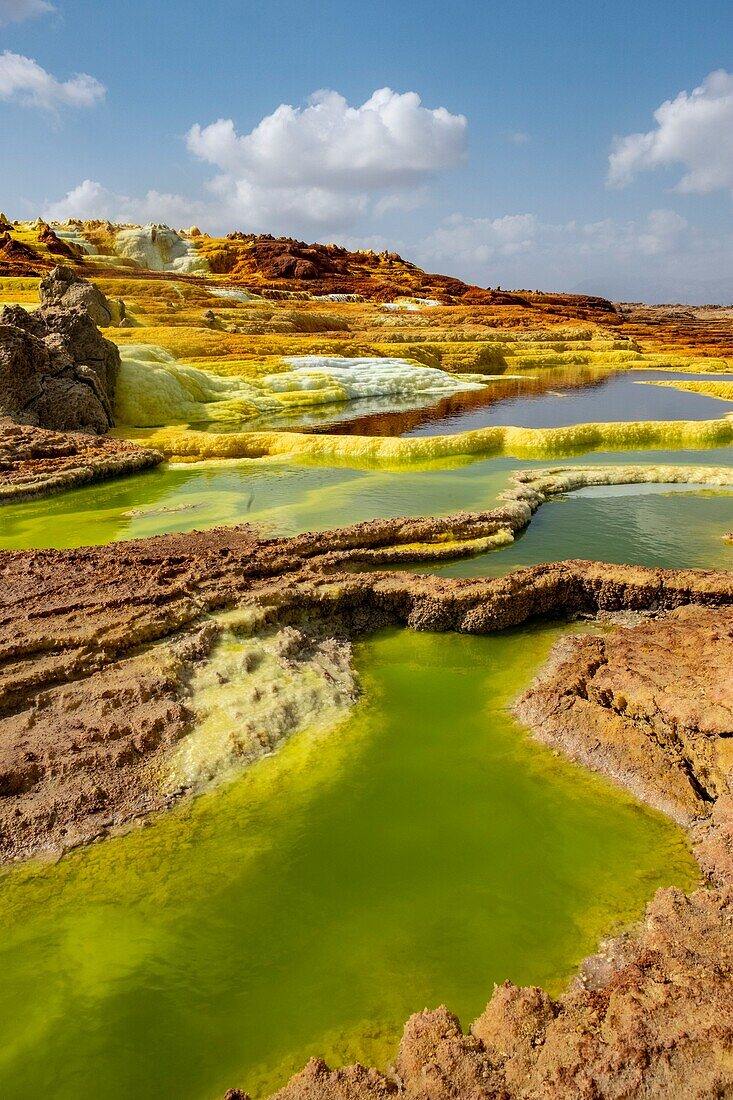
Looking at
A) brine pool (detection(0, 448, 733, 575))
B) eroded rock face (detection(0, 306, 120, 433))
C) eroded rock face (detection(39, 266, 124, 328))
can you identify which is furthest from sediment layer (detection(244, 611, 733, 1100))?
eroded rock face (detection(39, 266, 124, 328))

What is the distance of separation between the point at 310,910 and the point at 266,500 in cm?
1482

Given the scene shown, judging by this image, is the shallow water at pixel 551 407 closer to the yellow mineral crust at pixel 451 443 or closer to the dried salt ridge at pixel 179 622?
the yellow mineral crust at pixel 451 443

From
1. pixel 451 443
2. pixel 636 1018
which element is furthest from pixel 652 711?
pixel 451 443

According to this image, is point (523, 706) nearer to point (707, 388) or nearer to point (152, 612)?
point (152, 612)

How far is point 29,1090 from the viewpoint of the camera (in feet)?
16.8

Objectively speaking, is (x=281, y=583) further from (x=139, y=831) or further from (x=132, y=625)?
(x=139, y=831)

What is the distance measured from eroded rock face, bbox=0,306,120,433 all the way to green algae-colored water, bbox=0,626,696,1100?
24733 millimetres

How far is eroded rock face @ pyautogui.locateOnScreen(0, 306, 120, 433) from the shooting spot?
27.6m

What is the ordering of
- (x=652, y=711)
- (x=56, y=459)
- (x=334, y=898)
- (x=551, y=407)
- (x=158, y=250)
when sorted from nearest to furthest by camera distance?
(x=334, y=898), (x=652, y=711), (x=56, y=459), (x=551, y=407), (x=158, y=250)

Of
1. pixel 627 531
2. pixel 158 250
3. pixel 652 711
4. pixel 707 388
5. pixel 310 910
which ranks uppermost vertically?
pixel 158 250

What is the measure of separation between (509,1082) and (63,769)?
591cm

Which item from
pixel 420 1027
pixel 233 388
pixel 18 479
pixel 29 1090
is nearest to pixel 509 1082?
pixel 420 1027

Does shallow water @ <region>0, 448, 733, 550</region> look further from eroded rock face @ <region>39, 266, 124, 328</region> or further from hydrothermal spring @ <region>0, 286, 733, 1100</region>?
eroded rock face @ <region>39, 266, 124, 328</region>

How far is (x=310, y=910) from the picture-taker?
6574 mm
